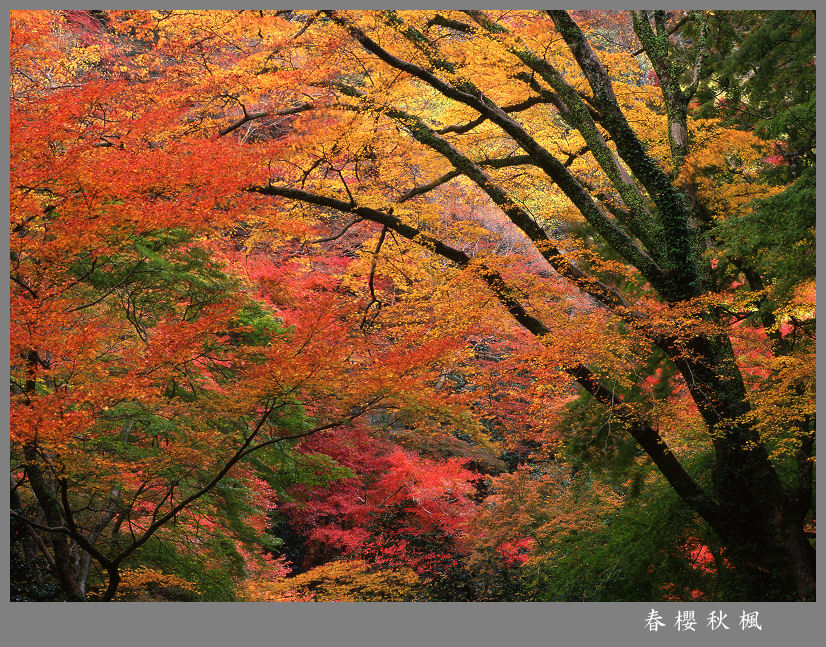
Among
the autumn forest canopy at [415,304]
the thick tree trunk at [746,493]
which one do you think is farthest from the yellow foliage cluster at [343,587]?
the thick tree trunk at [746,493]

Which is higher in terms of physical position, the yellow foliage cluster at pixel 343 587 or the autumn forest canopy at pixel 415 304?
the autumn forest canopy at pixel 415 304

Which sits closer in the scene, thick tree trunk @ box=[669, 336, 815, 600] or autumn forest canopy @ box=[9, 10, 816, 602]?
autumn forest canopy @ box=[9, 10, 816, 602]

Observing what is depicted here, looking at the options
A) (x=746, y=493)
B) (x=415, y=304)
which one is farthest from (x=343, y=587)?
(x=746, y=493)

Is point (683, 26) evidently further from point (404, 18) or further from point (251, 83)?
point (251, 83)

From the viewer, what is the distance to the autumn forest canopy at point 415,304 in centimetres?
592

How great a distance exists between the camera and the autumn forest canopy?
19.4 feet

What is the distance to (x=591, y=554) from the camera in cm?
833

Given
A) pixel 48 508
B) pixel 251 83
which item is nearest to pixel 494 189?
pixel 251 83

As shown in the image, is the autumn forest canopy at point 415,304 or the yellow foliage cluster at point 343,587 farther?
the yellow foliage cluster at point 343,587

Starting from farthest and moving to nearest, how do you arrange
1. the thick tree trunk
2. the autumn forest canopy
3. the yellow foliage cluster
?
the yellow foliage cluster
the thick tree trunk
the autumn forest canopy

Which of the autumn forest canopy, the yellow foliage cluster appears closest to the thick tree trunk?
the autumn forest canopy

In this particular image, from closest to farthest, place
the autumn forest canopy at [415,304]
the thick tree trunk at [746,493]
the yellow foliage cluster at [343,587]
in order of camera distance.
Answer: the autumn forest canopy at [415,304] → the thick tree trunk at [746,493] → the yellow foliage cluster at [343,587]

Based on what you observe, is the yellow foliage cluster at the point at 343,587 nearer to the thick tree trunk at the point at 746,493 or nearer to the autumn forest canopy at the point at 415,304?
the autumn forest canopy at the point at 415,304

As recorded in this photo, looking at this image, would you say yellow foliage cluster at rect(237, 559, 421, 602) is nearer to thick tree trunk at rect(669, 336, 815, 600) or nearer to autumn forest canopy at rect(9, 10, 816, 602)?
autumn forest canopy at rect(9, 10, 816, 602)
